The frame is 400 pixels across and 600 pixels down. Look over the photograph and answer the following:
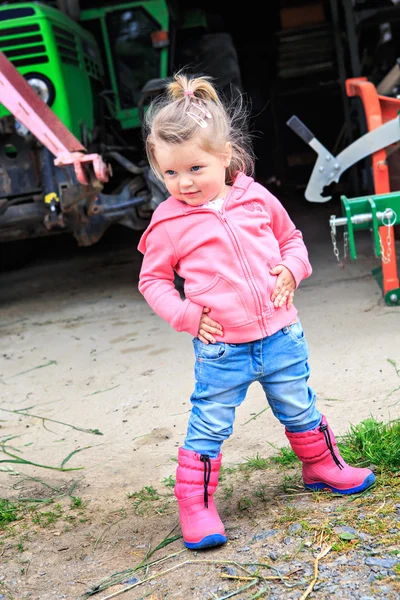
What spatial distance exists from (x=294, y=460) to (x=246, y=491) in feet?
0.74

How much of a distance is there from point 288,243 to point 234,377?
424 mm

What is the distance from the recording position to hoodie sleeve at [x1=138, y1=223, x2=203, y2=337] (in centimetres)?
192

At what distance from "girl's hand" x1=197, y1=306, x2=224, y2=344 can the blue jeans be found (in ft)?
0.09

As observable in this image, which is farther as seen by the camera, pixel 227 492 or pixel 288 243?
pixel 227 492

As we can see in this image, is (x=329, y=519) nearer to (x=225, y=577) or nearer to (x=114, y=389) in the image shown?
(x=225, y=577)

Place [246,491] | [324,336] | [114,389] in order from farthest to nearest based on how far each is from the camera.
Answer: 1. [324,336]
2. [114,389]
3. [246,491]

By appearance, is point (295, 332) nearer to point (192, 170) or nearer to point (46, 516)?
point (192, 170)

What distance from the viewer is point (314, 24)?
8062 mm

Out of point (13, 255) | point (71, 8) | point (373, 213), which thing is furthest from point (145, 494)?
point (13, 255)

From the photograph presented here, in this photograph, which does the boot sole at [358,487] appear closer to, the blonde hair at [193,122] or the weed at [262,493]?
the weed at [262,493]

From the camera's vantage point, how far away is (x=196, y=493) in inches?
77.9

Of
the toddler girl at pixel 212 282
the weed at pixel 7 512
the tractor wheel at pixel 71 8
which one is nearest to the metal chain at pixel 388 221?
the toddler girl at pixel 212 282

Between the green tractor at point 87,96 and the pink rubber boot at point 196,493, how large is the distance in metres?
2.59

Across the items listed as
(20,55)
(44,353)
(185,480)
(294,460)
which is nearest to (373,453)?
(294,460)
